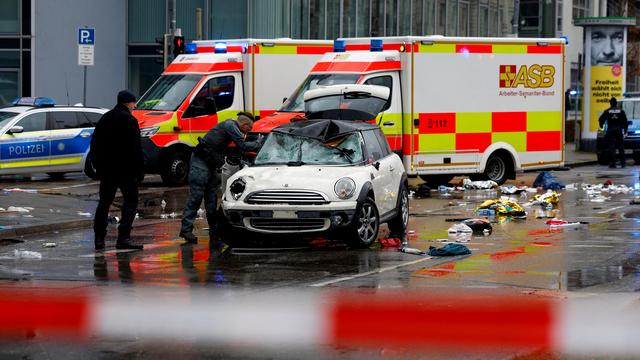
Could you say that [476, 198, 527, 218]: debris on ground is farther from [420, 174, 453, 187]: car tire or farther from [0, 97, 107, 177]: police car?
Result: [0, 97, 107, 177]: police car

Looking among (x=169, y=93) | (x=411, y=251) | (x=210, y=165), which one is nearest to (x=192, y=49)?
(x=169, y=93)

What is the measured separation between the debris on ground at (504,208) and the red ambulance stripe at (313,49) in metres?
7.14

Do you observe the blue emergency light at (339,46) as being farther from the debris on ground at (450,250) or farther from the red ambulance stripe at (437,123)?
the debris on ground at (450,250)

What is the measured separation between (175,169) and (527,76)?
723 cm

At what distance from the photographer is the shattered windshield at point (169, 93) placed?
80.7 ft

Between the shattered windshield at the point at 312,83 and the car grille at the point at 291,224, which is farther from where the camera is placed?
the shattered windshield at the point at 312,83

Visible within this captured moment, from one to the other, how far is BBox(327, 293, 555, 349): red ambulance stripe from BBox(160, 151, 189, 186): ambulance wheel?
1403 cm

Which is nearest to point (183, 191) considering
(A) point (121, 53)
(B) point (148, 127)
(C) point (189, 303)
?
(B) point (148, 127)

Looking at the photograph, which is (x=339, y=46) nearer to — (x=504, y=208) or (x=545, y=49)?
(x=545, y=49)

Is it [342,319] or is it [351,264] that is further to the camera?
[351,264]

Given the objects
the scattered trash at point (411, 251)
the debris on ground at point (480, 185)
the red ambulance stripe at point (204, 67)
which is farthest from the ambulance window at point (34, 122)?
the scattered trash at point (411, 251)

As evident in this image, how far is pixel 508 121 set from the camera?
24719 mm

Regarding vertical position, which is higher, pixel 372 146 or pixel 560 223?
pixel 372 146

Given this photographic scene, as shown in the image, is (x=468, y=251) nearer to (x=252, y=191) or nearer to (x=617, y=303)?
(x=252, y=191)
